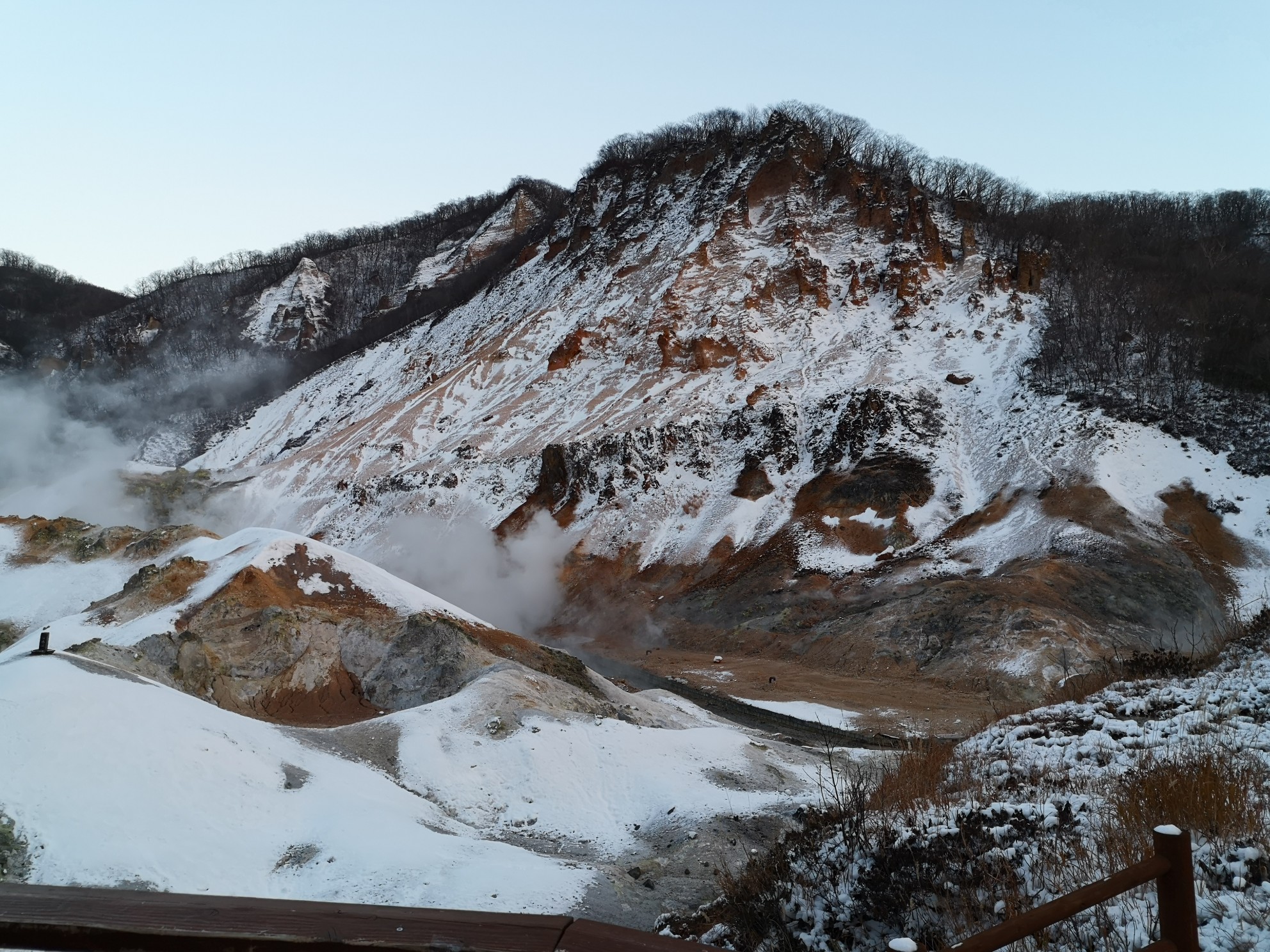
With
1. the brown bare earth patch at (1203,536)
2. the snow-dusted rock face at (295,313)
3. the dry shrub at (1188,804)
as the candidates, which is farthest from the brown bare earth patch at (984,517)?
the snow-dusted rock face at (295,313)

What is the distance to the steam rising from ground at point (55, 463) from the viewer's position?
57.7 meters

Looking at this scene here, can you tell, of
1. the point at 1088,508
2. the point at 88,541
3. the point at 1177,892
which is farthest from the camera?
the point at 1088,508

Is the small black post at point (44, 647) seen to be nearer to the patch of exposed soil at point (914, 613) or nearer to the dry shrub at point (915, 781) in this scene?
the dry shrub at point (915, 781)

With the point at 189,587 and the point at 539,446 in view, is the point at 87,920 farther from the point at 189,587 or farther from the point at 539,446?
the point at 539,446

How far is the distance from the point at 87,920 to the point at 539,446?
177ft

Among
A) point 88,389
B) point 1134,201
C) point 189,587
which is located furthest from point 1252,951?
point 88,389

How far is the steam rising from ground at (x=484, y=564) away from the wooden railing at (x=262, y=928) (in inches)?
1685

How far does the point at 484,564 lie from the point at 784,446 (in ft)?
64.7

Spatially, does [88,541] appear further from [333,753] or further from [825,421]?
[825,421]

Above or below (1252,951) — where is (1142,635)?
below

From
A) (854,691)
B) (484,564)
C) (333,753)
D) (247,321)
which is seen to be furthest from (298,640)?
(247,321)

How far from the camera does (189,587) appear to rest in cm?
2466

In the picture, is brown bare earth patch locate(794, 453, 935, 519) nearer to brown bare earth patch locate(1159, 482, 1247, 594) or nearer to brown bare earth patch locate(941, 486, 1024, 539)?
brown bare earth patch locate(941, 486, 1024, 539)

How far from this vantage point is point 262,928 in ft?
5.36
